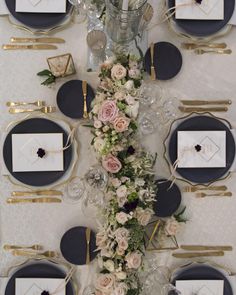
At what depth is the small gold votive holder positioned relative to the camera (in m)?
2.27

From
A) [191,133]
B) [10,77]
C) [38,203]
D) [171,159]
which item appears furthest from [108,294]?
[10,77]

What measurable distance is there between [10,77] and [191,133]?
104 cm

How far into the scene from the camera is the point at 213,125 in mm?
2379

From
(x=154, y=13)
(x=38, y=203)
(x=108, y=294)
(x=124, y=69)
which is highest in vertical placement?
(x=154, y=13)

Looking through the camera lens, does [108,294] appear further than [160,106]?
No

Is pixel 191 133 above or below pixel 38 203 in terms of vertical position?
above

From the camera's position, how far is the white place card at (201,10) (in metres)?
2.39

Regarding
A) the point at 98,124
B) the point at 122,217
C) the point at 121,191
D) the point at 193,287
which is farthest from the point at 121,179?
the point at 193,287

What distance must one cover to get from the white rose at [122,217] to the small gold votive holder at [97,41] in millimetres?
864

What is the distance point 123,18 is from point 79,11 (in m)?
0.42

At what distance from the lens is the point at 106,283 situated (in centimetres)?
209

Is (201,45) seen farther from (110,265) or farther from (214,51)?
(110,265)

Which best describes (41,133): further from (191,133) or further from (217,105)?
(217,105)

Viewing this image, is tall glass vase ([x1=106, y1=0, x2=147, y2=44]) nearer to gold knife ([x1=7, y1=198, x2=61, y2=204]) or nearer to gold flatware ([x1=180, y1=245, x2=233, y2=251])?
gold knife ([x1=7, y1=198, x2=61, y2=204])
